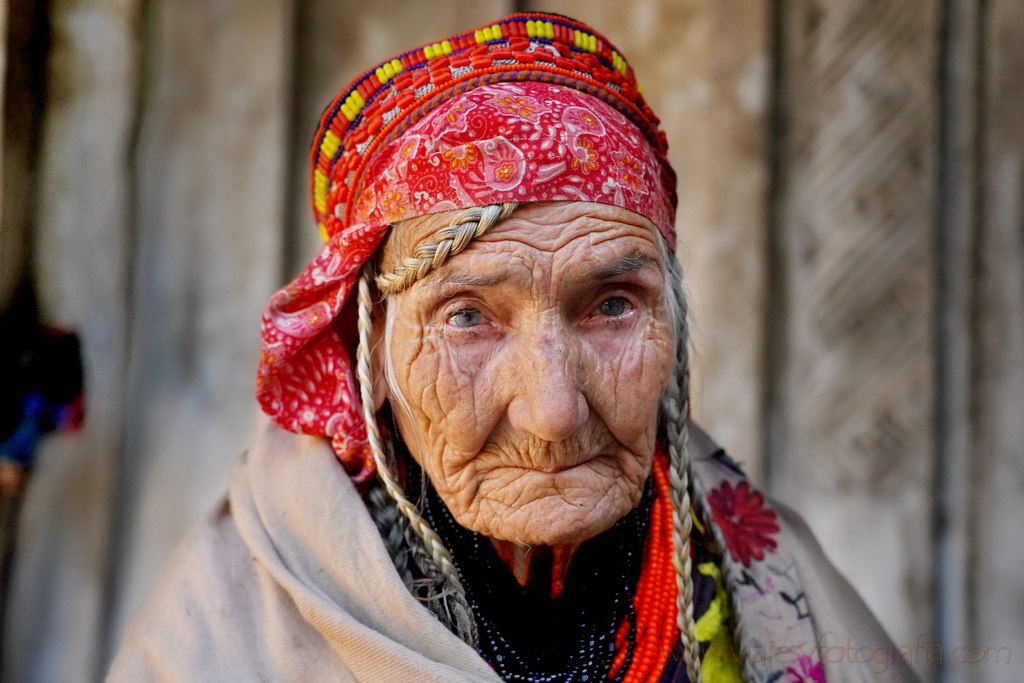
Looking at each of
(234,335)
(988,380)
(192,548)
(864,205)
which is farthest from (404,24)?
(988,380)

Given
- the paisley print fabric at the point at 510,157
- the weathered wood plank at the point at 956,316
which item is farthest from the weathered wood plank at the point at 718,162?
the paisley print fabric at the point at 510,157

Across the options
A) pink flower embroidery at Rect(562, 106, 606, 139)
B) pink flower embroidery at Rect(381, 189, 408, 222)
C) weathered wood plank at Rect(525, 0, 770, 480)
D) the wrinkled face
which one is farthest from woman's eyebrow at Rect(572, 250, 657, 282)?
weathered wood plank at Rect(525, 0, 770, 480)

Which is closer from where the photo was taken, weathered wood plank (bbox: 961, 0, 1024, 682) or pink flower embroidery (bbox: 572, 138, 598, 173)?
pink flower embroidery (bbox: 572, 138, 598, 173)

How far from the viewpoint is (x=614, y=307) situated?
1.79m

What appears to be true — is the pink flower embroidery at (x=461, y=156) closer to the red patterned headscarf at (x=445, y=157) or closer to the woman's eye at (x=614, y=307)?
the red patterned headscarf at (x=445, y=157)

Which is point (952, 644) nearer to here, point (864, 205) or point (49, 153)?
point (864, 205)

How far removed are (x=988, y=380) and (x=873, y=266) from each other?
0.50 m

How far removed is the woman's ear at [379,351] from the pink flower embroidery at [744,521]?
78cm

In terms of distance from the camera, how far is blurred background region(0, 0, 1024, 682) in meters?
2.95

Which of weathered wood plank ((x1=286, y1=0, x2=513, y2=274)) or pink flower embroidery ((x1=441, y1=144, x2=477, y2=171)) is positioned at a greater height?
weathered wood plank ((x1=286, y1=0, x2=513, y2=274))

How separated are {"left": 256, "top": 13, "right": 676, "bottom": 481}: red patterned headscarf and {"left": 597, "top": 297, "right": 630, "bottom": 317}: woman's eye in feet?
0.55

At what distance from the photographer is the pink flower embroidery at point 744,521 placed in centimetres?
212

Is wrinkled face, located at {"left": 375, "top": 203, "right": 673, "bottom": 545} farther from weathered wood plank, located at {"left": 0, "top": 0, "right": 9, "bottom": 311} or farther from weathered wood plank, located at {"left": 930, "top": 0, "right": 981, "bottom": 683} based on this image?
weathered wood plank, located at {"left": 930, "top": 0, "right": 981, "bottom": 683}

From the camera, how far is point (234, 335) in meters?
3.16
